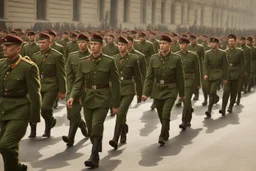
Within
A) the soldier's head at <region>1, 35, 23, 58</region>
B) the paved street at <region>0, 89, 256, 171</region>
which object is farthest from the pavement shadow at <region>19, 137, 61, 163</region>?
Answer: the soldier's head at <region>1, 35, 23, 58</region>

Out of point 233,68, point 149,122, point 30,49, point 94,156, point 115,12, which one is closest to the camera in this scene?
point 94,156

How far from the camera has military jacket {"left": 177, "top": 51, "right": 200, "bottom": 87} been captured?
11.2m

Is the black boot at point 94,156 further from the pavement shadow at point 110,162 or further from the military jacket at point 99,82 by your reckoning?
the military jacket at point 99,82

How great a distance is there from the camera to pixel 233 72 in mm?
12891

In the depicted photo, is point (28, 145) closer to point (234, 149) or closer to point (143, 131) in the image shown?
point (143, 131)

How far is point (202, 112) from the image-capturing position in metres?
13.0

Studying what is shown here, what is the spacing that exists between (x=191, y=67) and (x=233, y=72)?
1.92m

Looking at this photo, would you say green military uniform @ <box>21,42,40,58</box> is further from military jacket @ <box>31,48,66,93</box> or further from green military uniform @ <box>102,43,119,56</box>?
military jacket @ <box>31,48,66,93</box>

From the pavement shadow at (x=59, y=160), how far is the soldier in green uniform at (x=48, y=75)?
3.13 feet

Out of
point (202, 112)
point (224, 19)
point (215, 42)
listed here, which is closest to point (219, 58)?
point (215, 42)

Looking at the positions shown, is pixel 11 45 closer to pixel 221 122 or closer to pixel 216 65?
pixel 221 122

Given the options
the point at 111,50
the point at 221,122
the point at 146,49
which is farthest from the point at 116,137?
the point at 146,49

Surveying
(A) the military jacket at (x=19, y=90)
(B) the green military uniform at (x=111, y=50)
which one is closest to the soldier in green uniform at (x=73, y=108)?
(A) the military jacket at (x=19, y=90)

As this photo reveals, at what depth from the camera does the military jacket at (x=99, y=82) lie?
7676mm
